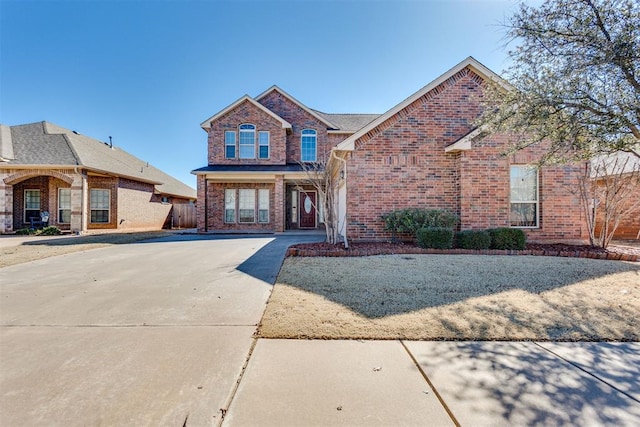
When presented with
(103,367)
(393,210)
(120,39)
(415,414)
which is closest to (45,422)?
(103,367)

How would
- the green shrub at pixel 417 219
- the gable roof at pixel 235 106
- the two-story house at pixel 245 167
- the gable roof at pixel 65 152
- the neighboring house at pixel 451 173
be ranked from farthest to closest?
the gable roof at pixel 235 106 → the two-story house at pixel 245 167 → the gable roof at pixel 65 152 → the neighboring house at pixel 451 173 → the green shrub at pixel 417 219

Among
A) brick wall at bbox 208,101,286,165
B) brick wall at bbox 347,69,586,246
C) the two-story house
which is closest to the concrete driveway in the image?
brick wall at bbox 347,69,586,246

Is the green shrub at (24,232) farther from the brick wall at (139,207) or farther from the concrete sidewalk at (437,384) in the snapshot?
the concrete sidewalk at (437,384)

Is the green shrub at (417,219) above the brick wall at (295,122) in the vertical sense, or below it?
below

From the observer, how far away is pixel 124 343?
3039 millimetres

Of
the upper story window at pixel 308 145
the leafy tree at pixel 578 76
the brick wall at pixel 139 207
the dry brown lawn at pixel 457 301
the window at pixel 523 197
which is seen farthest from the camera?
the upper story window at pixel 308 145

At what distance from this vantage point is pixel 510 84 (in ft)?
21.1

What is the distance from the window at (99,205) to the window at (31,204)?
3.24 meters

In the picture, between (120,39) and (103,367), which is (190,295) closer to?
(103,367)

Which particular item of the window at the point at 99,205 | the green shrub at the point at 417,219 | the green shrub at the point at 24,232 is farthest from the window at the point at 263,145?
the green shrub at the point at 24,232

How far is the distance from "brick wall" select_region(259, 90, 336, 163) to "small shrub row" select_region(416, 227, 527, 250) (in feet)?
36.0

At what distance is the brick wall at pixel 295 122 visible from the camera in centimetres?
1781

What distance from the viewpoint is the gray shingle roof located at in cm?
1850

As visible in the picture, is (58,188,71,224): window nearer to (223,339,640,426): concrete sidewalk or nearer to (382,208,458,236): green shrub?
(382,208,458,236): green shrub
